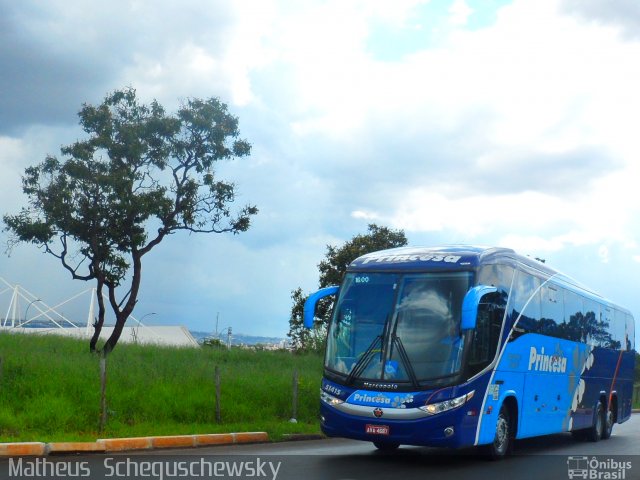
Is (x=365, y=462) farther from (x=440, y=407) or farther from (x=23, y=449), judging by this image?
(x=23, y=449)

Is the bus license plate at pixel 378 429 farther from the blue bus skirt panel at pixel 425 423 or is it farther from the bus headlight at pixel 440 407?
the bus headlight at pixel 440 407

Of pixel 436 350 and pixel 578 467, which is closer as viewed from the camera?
pixel 436 350

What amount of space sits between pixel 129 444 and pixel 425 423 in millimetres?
5596

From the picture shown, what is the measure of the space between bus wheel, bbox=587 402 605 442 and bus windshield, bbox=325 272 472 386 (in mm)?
9148

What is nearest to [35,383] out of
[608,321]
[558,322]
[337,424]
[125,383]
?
[125,383]

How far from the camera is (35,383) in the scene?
1961cm

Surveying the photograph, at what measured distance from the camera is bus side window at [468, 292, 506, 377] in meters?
13.7

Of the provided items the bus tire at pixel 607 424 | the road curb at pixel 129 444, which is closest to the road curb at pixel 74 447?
the road curb at pixel 129 444

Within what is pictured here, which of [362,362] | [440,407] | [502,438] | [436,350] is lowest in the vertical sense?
[502,438]

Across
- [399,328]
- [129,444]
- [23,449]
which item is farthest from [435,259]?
[23,449]

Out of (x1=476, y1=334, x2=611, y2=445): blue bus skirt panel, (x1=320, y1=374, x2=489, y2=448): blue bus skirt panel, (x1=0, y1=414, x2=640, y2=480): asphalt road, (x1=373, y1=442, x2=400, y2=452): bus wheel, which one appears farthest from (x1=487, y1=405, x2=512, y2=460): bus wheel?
(x1=373, y1=442, x2=400, y2=452): bus wheel

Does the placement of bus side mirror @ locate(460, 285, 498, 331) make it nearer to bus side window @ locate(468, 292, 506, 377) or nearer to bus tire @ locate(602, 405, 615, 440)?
bus side window @ locate(468, 292, 506, 377)

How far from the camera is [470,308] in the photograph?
42.3 feet

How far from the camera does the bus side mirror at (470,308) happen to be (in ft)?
42.0
